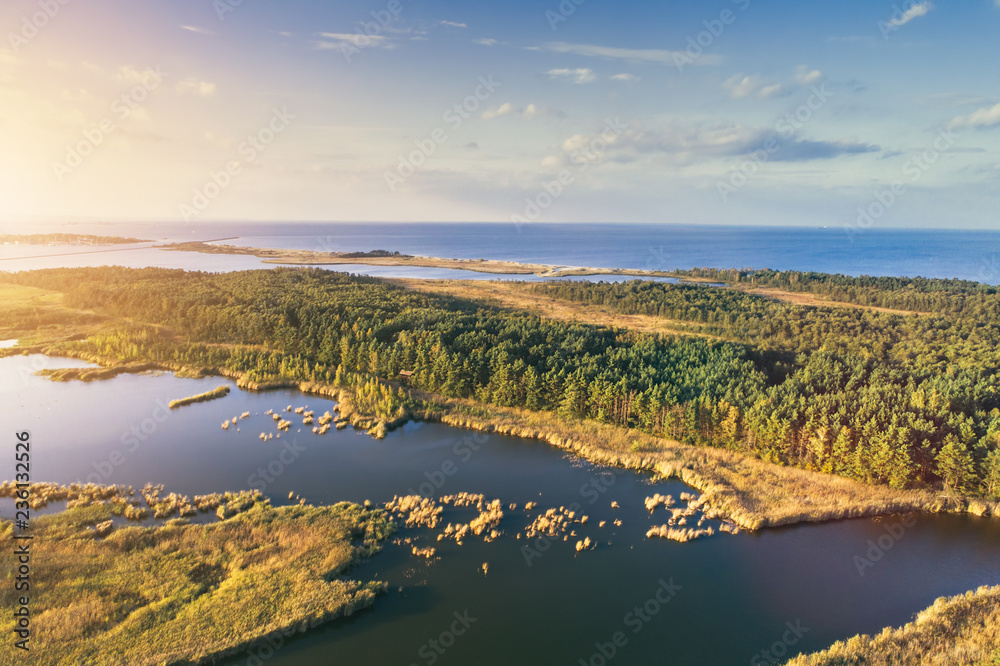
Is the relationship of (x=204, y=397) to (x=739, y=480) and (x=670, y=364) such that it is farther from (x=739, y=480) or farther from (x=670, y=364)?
(x=739, y=480)

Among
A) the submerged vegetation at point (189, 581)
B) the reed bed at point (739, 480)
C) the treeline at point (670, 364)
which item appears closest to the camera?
the submerged vegetation at point (189, 581)

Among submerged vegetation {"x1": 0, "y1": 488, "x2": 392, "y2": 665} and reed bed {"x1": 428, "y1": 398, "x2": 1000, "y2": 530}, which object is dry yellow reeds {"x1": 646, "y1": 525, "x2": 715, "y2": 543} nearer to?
reed bed {"x1": 428, "y1": 398, "x2": 1000, "y2": 530}

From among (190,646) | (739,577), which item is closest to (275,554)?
(190,646)

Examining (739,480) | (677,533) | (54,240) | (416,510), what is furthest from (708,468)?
(54,240)

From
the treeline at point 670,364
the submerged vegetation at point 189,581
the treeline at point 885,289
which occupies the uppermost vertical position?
the treeline at point 885,289

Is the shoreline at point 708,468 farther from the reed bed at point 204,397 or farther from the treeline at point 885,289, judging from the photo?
the treeline at point 885,289

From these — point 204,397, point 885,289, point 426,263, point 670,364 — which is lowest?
point 204,397

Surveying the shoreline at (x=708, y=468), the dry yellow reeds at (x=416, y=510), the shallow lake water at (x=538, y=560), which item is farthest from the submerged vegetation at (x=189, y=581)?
the shoreline at (x=708, y=468)
